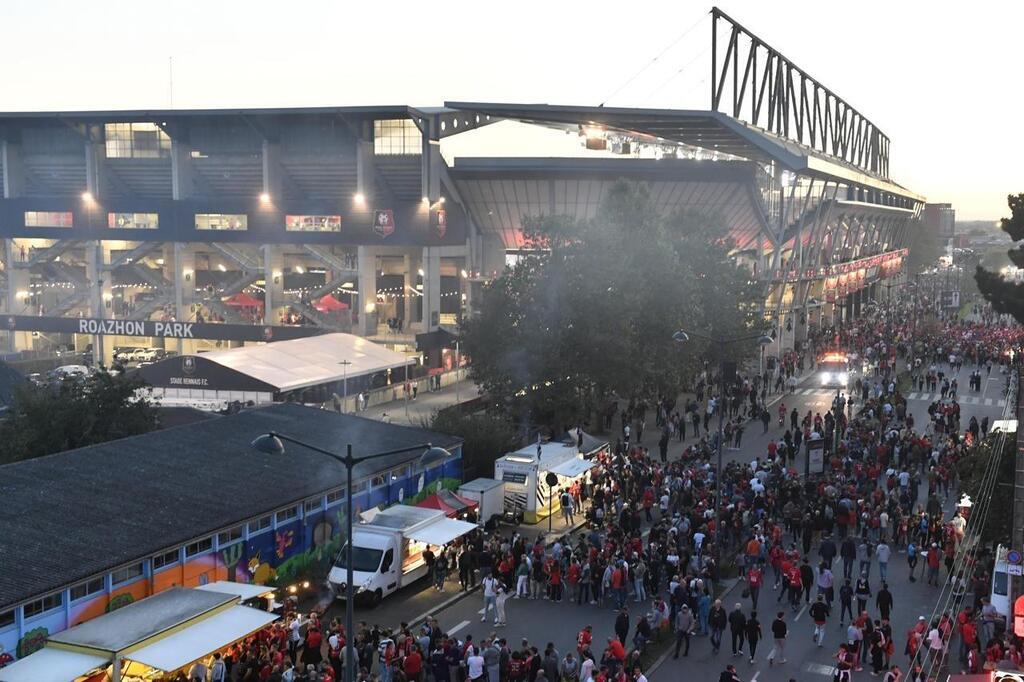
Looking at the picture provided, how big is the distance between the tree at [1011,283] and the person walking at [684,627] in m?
12.4

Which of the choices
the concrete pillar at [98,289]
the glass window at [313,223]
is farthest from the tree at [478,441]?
the concrete pillar at [98,289]

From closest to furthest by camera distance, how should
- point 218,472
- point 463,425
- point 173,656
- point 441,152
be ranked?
A: 1. point 173,656
2. point 218,472
3. point 463,425
4. point 441,152

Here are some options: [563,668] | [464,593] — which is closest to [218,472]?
[464,593]

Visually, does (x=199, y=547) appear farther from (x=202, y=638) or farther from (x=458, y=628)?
(x=458, y=628)

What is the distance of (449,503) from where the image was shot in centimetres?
2592

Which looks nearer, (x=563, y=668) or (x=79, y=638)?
(x=79, y=638)

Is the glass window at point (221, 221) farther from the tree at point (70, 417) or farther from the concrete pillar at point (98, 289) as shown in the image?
the tree at point (70, 417)

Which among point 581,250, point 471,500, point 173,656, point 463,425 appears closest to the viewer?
point 173,656

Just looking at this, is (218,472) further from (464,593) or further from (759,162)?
(759,162)

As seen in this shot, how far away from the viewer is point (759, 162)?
65562 millimetres

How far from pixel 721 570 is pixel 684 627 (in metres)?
5.11

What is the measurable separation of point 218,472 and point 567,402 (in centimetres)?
1777

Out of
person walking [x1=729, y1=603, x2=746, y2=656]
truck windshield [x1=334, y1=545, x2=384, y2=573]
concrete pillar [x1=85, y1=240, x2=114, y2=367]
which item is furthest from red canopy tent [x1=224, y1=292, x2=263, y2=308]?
person walking [x1=729, y1=603, x2=746, y2=656]

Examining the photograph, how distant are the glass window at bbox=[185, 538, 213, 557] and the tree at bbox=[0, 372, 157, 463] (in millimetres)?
11161
